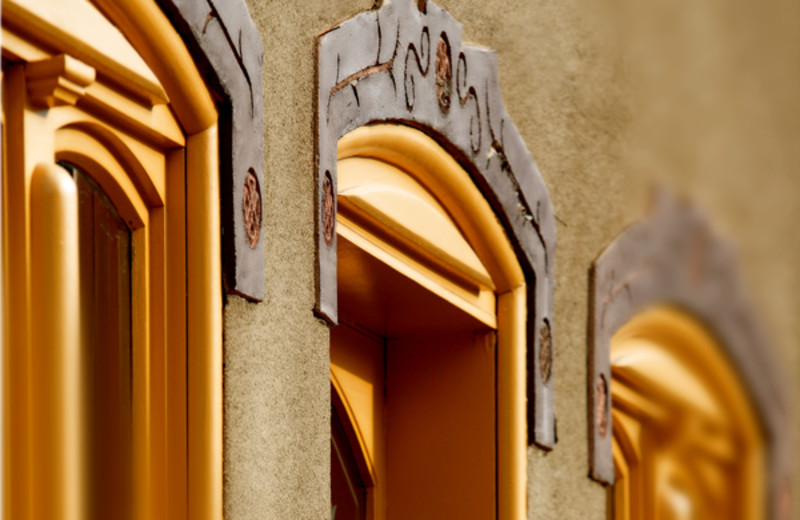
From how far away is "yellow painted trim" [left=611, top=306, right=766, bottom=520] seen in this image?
5043mm

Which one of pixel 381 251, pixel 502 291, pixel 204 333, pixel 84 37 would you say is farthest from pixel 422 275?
pixel 84 37

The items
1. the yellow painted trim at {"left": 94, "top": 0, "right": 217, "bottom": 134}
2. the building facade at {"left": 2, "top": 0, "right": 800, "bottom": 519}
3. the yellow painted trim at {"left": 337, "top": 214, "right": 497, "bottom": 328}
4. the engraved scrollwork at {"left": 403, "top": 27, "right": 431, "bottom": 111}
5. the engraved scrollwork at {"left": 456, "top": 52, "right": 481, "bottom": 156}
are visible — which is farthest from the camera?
the engraved scrollwork at {"left": 456, "top": 52, "right": 481, "bottom": 156}

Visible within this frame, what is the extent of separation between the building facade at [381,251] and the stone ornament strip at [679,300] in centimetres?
1

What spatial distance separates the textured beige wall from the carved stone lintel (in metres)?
0.53

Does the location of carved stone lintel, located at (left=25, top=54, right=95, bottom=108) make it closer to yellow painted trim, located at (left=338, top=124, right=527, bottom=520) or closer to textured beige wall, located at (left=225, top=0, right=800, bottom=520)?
textured beige wall, located at (left=225, top=0, right=800, bottom=520)

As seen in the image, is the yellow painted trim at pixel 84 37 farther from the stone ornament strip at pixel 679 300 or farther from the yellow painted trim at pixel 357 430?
the stone ornament strip at pixel 679 300

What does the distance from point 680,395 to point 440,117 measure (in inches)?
93.4

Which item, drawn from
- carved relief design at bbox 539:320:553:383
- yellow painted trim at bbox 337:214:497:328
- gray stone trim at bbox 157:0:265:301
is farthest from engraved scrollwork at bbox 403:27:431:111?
carved relief design at bbox 539:320:553:383

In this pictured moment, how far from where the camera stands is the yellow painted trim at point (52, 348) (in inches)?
88.0

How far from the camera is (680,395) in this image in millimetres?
5664

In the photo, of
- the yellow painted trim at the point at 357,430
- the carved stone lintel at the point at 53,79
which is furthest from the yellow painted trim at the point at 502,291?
the carved stone lintel at the point at 53,79

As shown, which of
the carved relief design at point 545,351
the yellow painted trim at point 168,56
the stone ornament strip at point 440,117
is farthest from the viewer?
the carved relief design at point 545,351

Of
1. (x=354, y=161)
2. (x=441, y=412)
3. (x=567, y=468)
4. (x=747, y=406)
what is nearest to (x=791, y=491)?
(x=747, y=406)

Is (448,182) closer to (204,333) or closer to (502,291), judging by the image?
(502,291)
